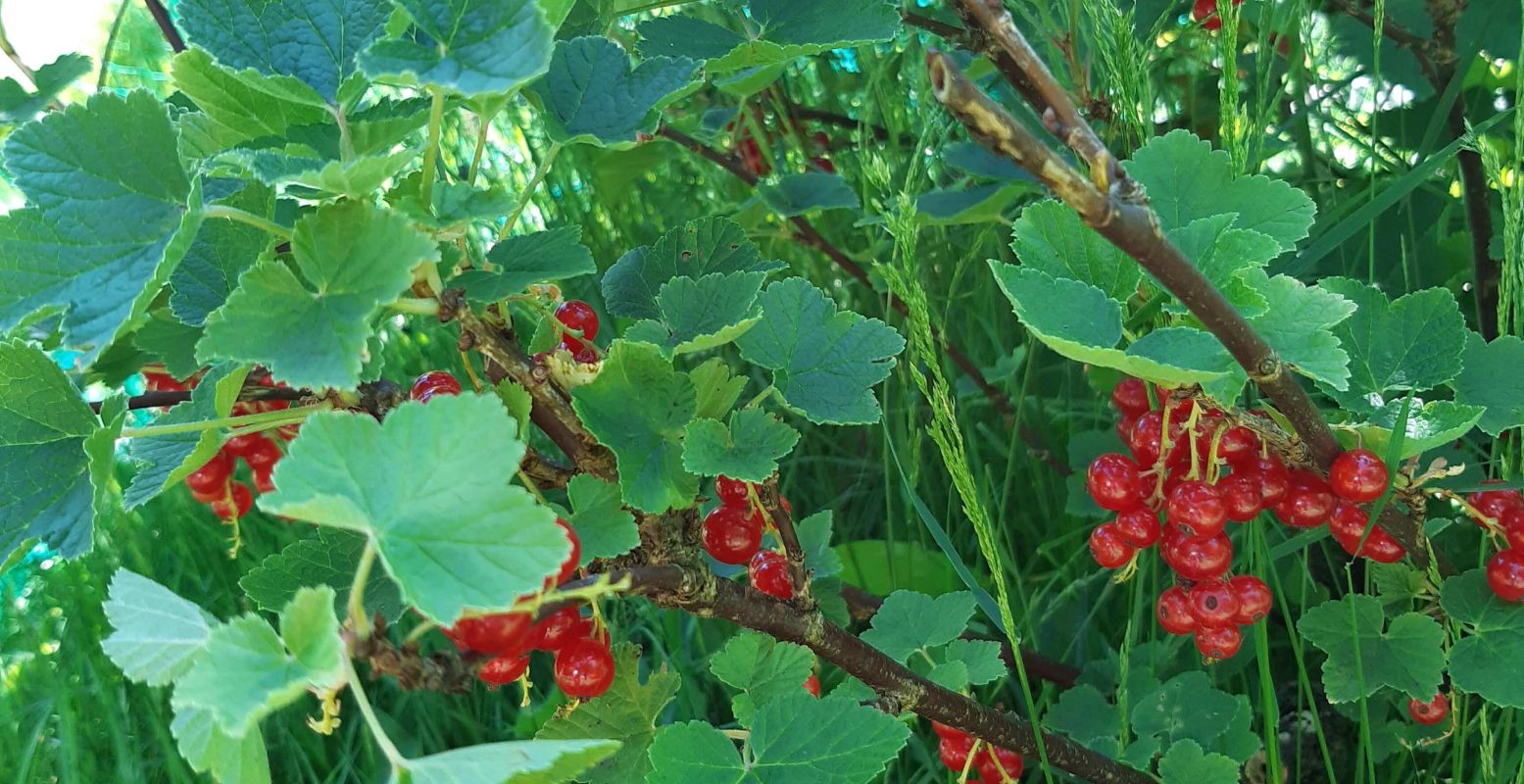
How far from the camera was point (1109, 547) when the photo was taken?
88 cm

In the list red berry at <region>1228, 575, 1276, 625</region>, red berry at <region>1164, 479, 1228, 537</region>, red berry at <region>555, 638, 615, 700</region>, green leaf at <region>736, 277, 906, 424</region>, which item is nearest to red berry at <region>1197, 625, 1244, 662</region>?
red berry at <region>1228, 575, 1276, 625</region>

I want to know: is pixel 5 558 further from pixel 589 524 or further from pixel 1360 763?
pixel 1360 763

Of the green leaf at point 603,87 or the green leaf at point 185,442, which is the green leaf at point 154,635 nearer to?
the green leaf at point 185,442

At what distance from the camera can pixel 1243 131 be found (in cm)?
83

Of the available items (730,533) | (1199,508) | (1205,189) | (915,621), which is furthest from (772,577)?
(1205,189)

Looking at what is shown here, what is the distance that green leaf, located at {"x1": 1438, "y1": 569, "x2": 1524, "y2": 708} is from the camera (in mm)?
839

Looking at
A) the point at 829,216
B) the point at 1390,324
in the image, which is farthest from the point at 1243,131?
the point at 829,216

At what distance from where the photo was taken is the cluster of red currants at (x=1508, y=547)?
851mm

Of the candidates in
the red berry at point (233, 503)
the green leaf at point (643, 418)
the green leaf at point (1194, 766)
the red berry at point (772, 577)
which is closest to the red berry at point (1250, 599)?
the green leaf at point (1194, 766)

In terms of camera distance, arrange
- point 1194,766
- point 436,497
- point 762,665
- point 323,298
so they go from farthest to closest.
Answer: point 1194,766 → point 762,665 → point 323,298 → point 436,497

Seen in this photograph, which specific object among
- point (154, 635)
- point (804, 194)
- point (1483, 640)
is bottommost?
point (1483, 640)

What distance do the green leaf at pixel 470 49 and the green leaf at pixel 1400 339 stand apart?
1.81 ft

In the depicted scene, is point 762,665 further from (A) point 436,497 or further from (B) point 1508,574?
(B) point 1508,574

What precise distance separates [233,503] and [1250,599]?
86cm
